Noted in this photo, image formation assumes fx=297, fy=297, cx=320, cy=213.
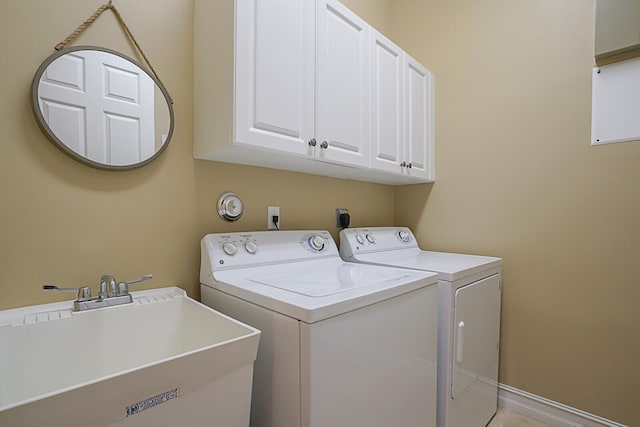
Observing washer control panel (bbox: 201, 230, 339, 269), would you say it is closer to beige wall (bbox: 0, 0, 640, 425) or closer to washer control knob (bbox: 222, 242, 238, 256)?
washer control knob (bbox: 222, 242, 238, 256)

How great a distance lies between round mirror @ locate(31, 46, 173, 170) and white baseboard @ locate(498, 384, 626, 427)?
2.41 metres

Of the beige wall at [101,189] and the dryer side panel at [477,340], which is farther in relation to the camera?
the dryer side panel at [477,340]

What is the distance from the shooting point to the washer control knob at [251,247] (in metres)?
1.35

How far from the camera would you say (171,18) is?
1.29 metres

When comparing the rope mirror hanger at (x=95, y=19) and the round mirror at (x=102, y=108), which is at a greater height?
the rope mirror hanger at (x=95, y=19)

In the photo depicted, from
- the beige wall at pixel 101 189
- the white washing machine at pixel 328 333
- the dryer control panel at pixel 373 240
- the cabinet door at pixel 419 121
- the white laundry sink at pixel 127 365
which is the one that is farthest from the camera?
the cabinet door at pixel 419 121

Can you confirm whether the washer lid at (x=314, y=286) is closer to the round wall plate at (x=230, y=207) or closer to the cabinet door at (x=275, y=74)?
the round wall plate at (x=230, y=207)

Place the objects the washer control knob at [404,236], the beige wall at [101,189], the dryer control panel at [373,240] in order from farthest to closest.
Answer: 1. the washer control knob at [404,236]
2. the dryer control panel at [373,240]
3. the beige wall at [101,189]

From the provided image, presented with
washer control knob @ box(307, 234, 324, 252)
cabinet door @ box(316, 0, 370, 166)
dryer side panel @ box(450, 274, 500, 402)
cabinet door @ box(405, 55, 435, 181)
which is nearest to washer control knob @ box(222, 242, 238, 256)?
washer control knob @ box(307, 234, 324, 252)

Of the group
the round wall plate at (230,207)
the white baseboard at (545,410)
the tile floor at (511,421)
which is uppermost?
the round wall plate at (230,207)

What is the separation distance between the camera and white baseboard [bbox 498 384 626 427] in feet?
5.30

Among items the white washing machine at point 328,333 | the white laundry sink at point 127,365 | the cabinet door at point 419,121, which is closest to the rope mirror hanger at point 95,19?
the white washing machine at point 328,333

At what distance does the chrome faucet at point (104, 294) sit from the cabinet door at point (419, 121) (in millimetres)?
1645

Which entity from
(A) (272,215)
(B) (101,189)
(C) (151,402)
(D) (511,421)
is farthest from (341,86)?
(D) (511,421)
